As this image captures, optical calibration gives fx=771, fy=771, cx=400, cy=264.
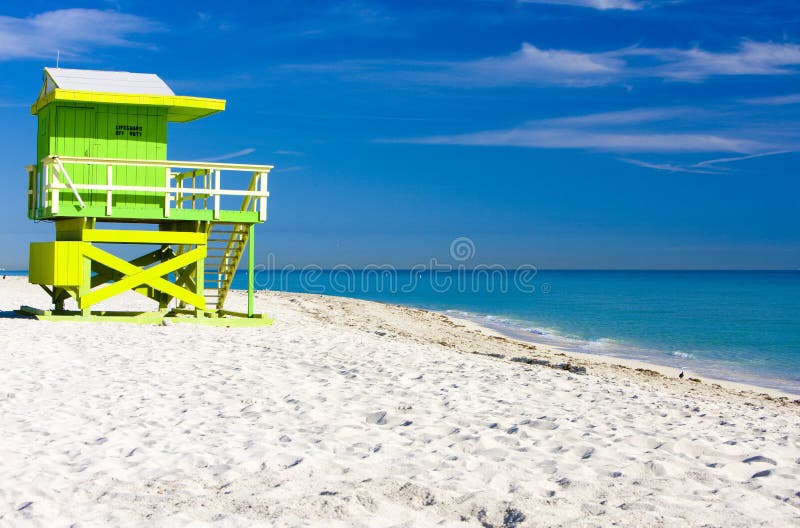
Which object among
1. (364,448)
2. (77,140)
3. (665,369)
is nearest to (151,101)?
(77,140)

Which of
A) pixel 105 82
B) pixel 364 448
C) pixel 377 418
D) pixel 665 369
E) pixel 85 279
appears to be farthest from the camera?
pixel 665 369

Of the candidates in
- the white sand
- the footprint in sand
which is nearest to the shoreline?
the white sand

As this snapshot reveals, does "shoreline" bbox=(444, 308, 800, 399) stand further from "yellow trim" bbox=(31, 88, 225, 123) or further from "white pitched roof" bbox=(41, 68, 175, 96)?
"white pitched roof" bbox=(41, 68, 175, 96)

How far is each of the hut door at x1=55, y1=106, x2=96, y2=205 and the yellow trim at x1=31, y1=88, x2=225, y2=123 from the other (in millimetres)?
431

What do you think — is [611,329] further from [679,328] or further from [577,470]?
[577,470]

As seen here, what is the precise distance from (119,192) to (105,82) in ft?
7.76

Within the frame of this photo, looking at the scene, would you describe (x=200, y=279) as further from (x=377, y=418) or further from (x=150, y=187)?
(x=377, y=418)

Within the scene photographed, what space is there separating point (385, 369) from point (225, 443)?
12.8 feet

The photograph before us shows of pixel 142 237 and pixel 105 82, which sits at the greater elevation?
pixel 105 82

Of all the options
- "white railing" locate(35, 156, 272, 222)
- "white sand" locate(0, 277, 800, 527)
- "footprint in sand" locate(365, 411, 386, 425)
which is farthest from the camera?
"white railing" locate(35, 156, 272, 222)

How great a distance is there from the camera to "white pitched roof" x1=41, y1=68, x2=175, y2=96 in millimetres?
15750

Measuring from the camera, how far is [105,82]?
16031 mm

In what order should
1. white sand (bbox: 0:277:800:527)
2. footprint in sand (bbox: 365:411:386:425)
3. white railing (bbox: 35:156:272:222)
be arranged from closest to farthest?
white sand (bbox: 0:277:800:527)
footprint in sand (bbox: 365:411:386:425)
white railing (bbox: 35:156:272:222)

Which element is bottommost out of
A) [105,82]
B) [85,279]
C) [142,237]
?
Result: [85,279]
